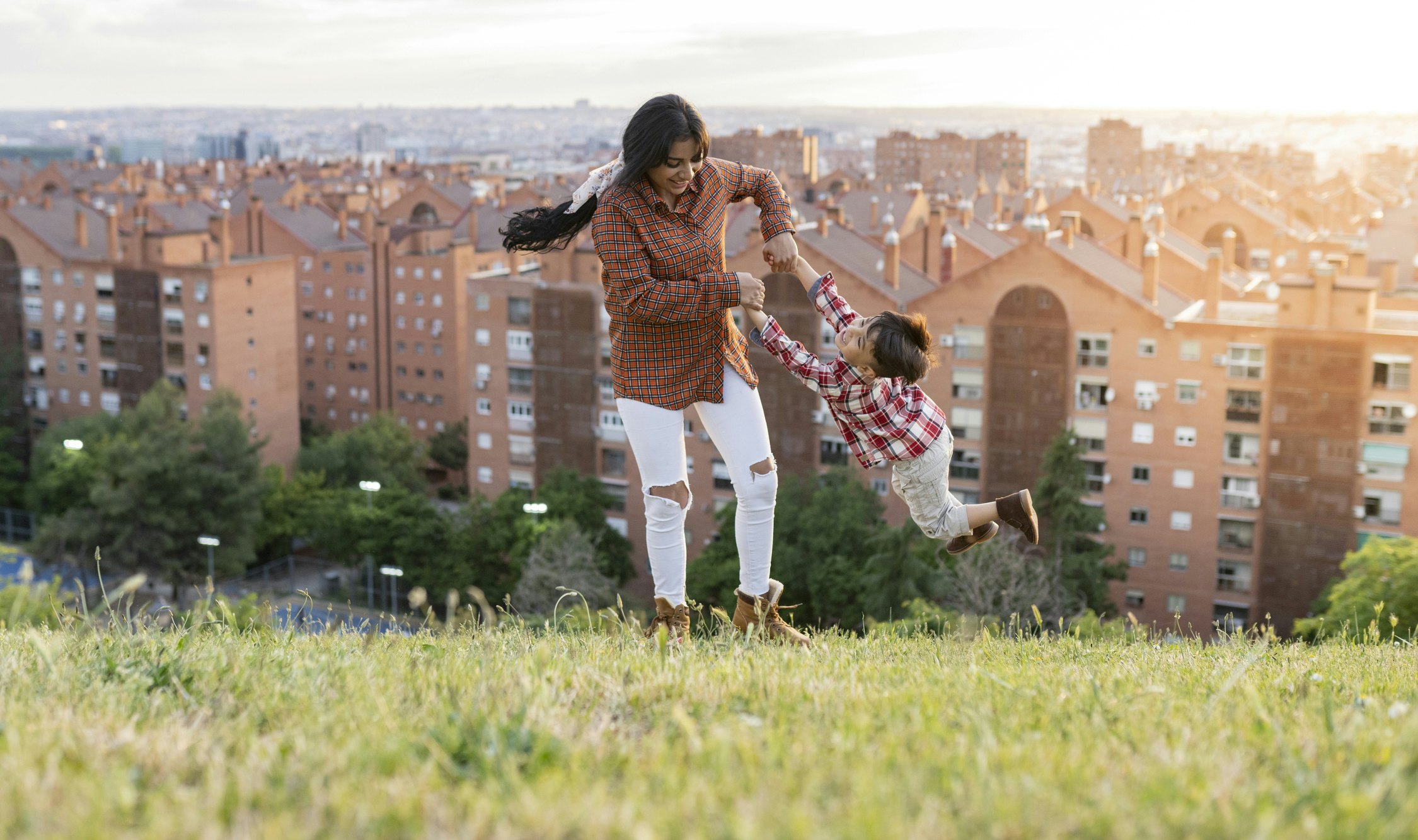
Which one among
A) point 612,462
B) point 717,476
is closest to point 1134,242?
point 717,476

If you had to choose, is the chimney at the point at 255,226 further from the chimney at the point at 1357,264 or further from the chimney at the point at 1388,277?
the chimney at the point at 1388,277

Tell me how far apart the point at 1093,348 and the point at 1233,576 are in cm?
757

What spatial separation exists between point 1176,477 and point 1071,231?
9150mm

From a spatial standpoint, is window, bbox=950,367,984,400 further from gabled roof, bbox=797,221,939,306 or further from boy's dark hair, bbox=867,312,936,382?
boy's dark hair, bbox=867,312,936,382

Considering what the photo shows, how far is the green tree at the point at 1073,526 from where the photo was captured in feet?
110

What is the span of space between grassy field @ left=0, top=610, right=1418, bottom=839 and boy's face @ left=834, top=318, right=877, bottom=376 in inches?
53.9

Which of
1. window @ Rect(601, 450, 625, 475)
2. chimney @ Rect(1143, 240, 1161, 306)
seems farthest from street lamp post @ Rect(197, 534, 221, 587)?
chimney @ Rect(1143, 240, 1161, 306)

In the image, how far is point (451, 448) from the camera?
6003 centimetres

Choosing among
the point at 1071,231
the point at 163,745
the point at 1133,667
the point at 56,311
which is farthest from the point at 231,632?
the point at 56,311

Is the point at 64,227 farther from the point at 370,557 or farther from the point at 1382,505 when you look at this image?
the point at 1382,505

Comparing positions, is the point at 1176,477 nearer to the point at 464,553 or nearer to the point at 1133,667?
the point at 464,553

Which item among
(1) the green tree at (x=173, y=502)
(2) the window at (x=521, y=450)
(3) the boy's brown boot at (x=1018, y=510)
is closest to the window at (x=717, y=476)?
(2) the window at (x=521, y=450)

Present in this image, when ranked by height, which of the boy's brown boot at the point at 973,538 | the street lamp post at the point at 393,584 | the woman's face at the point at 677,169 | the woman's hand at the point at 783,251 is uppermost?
the woman's face at the point at 677,169

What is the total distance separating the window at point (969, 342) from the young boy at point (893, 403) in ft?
111
